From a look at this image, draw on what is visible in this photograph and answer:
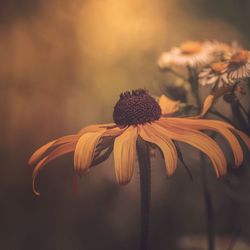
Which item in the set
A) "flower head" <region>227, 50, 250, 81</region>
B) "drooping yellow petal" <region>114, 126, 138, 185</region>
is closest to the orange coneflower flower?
"drooping yellow petal" <region>114, 126, 138, 185</region>

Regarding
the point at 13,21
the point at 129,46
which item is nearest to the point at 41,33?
the point at 13,21

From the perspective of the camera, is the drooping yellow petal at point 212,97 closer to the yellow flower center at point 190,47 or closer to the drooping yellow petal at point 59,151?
the yellow flower center at point 190,47

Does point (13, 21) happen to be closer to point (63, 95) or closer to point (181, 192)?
point (63, 95)

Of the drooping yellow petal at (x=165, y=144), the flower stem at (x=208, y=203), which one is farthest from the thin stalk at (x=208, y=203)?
the drooping yellow petal at (x=165, y=144)

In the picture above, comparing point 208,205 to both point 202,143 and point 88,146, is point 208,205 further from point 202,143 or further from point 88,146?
point 88,146

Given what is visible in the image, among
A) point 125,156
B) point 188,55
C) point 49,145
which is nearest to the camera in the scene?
point 125,156

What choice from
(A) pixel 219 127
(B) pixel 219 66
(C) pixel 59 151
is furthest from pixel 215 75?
(C) pixel 59 151

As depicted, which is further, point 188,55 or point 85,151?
point 188,55
